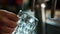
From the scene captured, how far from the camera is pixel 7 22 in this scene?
1.24ft

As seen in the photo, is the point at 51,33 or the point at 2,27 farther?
the point at 51,33

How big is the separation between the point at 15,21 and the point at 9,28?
0.08ft

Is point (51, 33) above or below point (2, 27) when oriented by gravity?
below

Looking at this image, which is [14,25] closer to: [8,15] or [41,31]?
[8,15]

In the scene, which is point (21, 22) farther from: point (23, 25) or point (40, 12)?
point (40, 12)

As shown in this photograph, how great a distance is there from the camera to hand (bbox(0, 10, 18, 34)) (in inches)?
14.7

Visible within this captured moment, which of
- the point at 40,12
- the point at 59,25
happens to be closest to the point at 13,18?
the point at 40,12

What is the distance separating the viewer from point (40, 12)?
565 mm

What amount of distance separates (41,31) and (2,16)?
0.22 m

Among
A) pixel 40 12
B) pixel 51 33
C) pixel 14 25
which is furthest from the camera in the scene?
pixel 51 33

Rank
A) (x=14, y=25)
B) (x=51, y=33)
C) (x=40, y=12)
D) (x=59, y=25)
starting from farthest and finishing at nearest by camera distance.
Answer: (x=51, y=33), (x=59, y=25), (x=40, y=12), (x=14, y=25)

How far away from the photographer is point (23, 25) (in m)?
0.40

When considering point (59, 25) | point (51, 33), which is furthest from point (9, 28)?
point (51, 33)

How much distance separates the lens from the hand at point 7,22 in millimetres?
374
